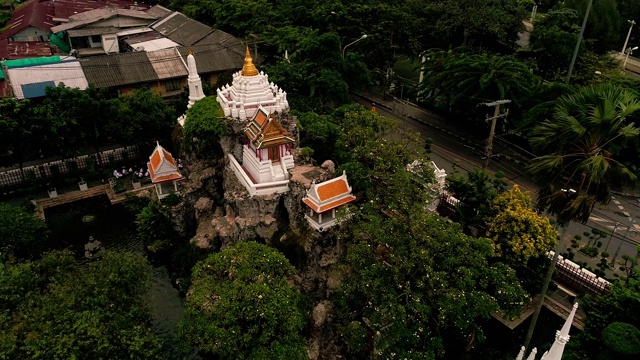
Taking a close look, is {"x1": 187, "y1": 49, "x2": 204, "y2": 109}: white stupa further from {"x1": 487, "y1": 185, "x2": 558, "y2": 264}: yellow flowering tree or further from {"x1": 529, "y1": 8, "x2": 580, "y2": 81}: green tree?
{"x1": 529, "y1": 8, "x2": 580, "y2": 81}: green tree

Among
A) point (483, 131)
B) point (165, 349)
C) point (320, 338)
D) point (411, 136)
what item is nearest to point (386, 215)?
point (411, 136)

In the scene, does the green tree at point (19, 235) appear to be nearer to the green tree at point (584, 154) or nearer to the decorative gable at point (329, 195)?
the decorative gable at point (329, 195)

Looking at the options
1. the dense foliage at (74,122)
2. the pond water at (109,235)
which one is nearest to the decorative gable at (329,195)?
the pond water at (109,235)

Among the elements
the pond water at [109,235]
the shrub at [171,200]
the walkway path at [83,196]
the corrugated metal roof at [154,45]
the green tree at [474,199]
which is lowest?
the pond water at [109,235]

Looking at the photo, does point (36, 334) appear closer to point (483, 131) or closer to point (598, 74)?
point (483, 131)

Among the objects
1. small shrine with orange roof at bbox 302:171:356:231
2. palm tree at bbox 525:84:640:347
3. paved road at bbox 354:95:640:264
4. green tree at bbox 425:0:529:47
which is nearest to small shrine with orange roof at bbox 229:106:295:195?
small shrine with orange roof at bbox 302:171:356:231

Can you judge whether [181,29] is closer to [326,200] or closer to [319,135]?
[319,135]
